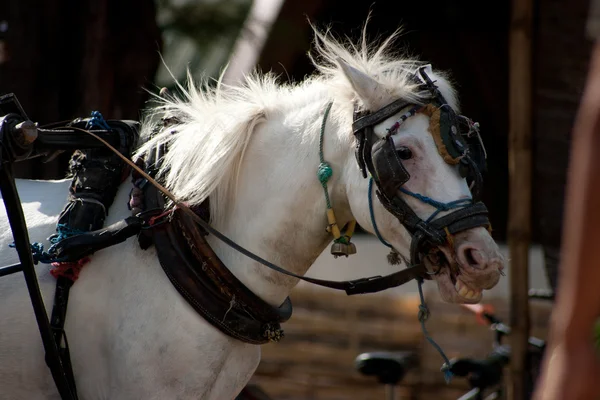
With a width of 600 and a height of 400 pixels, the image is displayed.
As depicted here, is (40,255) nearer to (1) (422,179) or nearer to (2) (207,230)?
(2) (207,230)

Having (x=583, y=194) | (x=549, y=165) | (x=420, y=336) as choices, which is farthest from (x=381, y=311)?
(x=583, y=194)

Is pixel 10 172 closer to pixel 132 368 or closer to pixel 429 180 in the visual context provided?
pixel 132 368

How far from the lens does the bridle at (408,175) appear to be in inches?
96.4

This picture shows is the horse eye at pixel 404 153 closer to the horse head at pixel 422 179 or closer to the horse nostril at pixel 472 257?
the horse head at pixel 422 179

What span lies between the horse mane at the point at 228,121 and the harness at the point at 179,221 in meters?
0.05

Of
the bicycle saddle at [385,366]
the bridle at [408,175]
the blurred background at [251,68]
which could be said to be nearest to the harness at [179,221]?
the bridle at [408,175]

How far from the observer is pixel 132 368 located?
8.46 ft

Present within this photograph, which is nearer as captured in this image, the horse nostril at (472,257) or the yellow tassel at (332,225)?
the horse nostril at (472,257)

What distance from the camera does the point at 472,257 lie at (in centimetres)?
242

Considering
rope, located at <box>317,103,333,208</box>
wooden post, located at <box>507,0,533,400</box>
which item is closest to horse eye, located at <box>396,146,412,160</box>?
rope, located at <box>317,103,333,208</box>

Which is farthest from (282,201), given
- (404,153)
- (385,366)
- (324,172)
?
(385,366)

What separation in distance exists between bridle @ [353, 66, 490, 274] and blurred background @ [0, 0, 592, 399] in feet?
9.60

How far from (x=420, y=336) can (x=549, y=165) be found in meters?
1.60

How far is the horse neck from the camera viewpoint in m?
2.66
